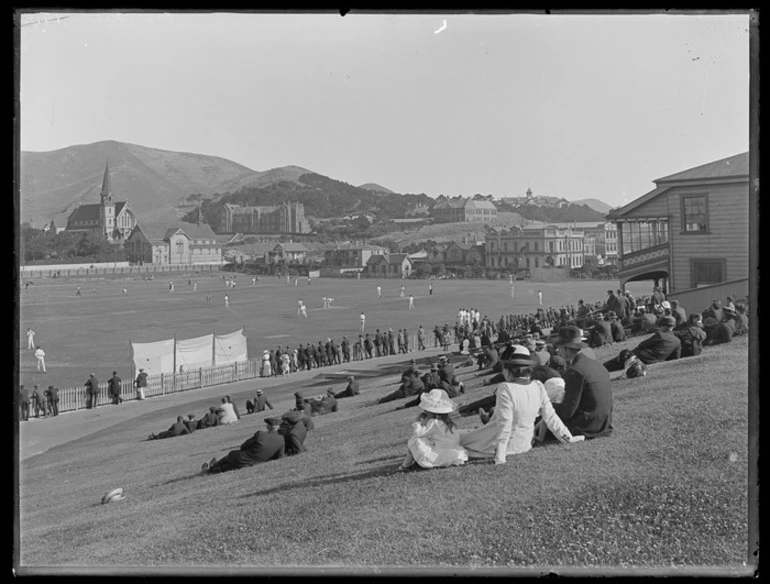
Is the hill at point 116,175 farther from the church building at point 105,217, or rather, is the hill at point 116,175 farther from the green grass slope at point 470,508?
the green grass slope at point 470,508

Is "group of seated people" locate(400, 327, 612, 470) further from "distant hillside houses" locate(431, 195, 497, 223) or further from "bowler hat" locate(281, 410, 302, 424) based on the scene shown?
"distant hillside houses" locate(431, 195, 497, 223)

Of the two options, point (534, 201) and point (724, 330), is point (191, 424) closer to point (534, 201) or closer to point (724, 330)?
point (534, 201)

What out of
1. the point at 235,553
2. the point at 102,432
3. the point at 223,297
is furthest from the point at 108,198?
the point at 235,553

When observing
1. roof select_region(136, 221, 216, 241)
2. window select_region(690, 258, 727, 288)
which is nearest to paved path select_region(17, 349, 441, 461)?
roof select_region(136, 221, 216, 241)

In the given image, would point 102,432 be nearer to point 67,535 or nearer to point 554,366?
point 67,535

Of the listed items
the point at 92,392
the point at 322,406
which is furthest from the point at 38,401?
the point at 322,406
